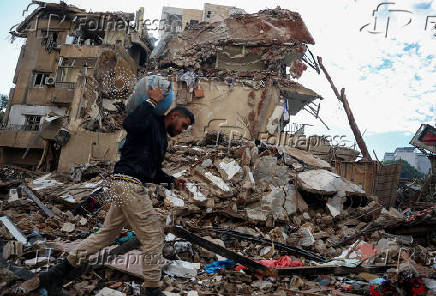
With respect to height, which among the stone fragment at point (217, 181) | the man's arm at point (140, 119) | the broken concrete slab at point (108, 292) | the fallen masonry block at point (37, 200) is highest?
the man's arm at point (140, 119)

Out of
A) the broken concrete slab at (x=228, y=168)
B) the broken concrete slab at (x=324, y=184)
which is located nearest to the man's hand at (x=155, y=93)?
the broken concrete slab at (x=228, y=168)

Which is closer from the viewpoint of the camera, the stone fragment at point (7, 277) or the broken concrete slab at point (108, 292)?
the stone fragment at point (7, 277)

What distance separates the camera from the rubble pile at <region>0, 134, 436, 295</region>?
2.69 meters

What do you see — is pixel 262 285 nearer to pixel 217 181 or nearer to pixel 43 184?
pixel 217 181

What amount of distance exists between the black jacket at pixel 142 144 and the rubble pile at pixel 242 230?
103 cm

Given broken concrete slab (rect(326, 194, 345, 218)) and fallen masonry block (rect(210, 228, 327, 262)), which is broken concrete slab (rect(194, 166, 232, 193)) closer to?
fallen masonry block (rect(210, 228, 327, 262))

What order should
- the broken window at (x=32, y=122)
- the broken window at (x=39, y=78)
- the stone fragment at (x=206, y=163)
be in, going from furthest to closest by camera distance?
the broken window at (x=39, y=78)
the broken window at (x=32, y=122)
the stone fragment at (x=206, y=163)

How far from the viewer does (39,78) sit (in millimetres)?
17562

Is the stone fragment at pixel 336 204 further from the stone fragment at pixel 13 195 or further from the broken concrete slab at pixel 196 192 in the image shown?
the stone fragment at pixel 13 195

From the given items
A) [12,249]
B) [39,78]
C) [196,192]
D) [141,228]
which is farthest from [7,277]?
[39,78]

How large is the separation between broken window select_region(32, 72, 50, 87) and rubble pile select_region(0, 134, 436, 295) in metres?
13.7

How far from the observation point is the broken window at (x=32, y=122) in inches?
641

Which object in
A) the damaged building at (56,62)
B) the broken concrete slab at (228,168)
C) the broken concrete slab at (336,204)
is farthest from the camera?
the damaged building at (56,62)

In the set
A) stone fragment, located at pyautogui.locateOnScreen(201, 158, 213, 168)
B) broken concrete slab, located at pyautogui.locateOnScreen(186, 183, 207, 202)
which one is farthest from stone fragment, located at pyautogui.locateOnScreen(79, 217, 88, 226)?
stone fragment, located at pyautogui.locateOnScreen(201, 158, 213, 168)
